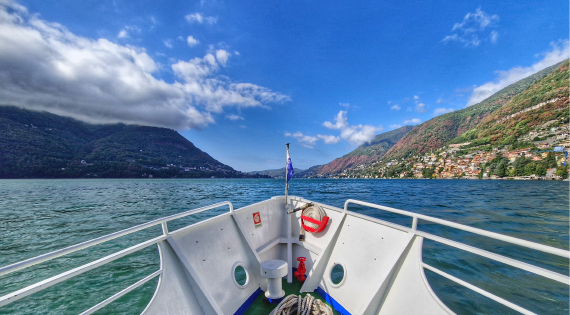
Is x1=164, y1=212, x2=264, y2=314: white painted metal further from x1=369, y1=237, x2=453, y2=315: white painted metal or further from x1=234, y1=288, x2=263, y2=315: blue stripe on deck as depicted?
x1=369, y1=237, x2=453, y2=315: white painted metal

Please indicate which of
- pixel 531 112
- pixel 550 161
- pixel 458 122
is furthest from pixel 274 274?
pixel 458 122

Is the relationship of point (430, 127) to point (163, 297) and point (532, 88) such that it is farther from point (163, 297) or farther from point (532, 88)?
point (163, 297)

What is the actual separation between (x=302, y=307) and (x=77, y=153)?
108628 millimetres

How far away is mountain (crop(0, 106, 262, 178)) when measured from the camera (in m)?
62.6

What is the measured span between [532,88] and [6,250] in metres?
113

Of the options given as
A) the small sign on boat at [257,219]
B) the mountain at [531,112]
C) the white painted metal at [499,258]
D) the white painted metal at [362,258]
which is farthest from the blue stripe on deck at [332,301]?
the mountain at [531,112]

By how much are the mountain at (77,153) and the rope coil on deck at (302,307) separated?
297 feet

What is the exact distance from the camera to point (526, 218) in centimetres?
1104

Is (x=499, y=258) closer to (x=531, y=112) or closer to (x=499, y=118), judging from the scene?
(x=531, y=112)

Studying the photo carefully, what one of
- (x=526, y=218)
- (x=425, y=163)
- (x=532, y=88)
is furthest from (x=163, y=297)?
(x=532, y=88)

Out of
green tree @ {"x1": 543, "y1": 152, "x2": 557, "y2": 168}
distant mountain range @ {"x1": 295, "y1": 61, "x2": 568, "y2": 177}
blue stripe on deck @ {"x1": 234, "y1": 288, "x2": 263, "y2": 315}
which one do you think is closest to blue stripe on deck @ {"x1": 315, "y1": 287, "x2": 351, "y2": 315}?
blue stripe on deck @ {"x1": 234, "y1": 288, "x2": 263, "y2": 315}

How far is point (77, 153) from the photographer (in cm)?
7481

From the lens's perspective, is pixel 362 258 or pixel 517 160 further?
pixel 517 160

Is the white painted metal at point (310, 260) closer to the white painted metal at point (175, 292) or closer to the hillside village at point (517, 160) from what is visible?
the white painted metal at point (175, 292)
